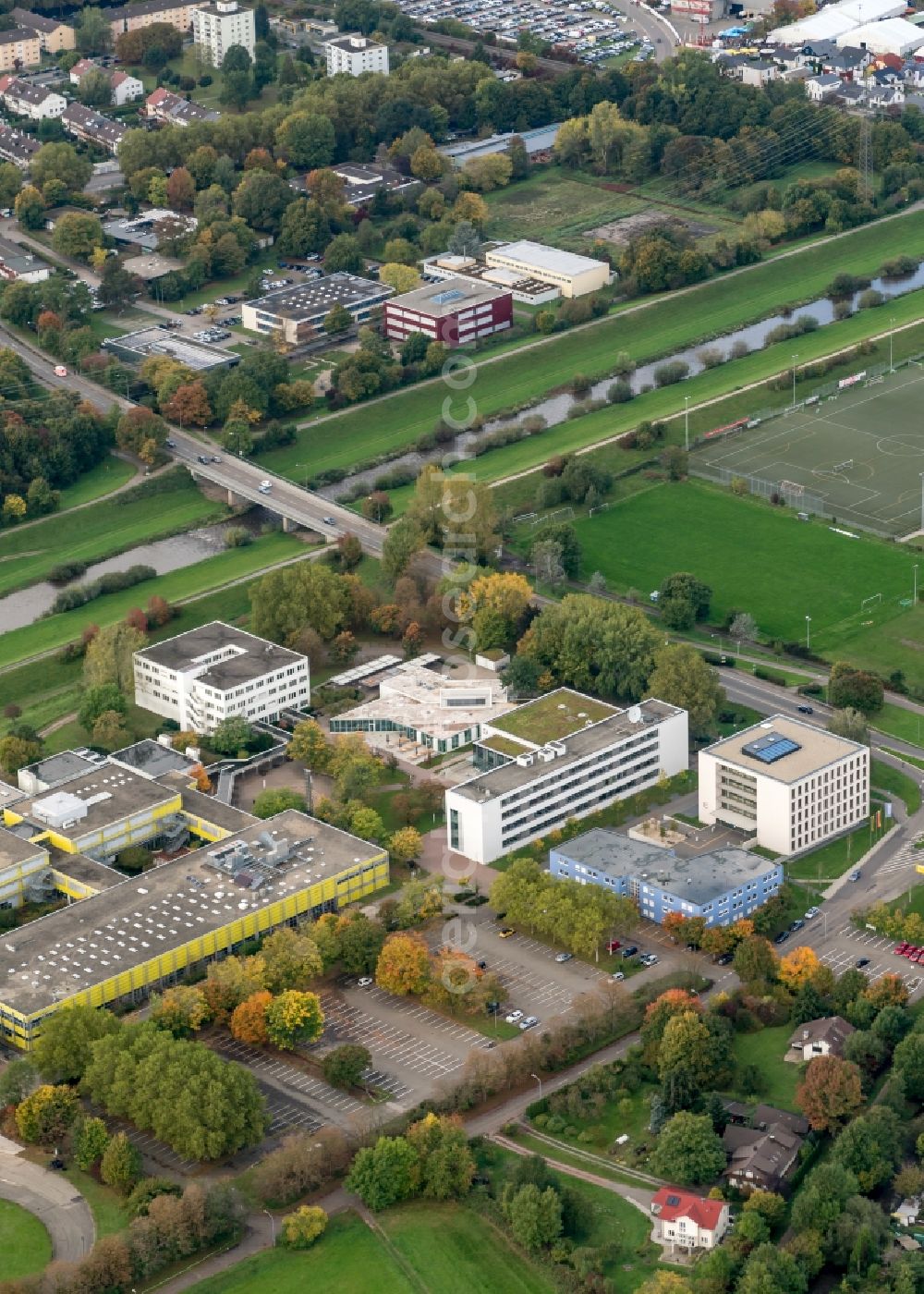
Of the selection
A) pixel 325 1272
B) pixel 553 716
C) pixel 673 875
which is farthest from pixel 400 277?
pixel 325 1272

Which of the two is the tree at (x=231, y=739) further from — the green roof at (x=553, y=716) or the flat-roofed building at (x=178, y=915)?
the green roof at (x=553, y=716)

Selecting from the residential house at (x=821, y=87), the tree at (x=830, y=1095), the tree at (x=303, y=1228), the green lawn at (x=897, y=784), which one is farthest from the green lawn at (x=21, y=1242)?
the residential house at (x=821, y=87)

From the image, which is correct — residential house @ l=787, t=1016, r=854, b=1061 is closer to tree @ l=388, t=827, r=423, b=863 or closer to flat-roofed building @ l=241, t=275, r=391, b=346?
tree @ l=388, t=827, r=423, b=863

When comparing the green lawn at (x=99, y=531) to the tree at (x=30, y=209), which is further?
the tree at (x=30, y=209)

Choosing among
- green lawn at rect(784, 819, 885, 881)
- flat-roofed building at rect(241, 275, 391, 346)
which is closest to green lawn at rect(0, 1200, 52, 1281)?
green lawn at rect(784, 819, 885, 881)

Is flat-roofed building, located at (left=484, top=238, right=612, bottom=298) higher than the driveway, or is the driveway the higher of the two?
flat-roofed building, located at (left=484, top=238, right=612, bottom=298)

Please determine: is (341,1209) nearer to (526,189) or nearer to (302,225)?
(302,225)
